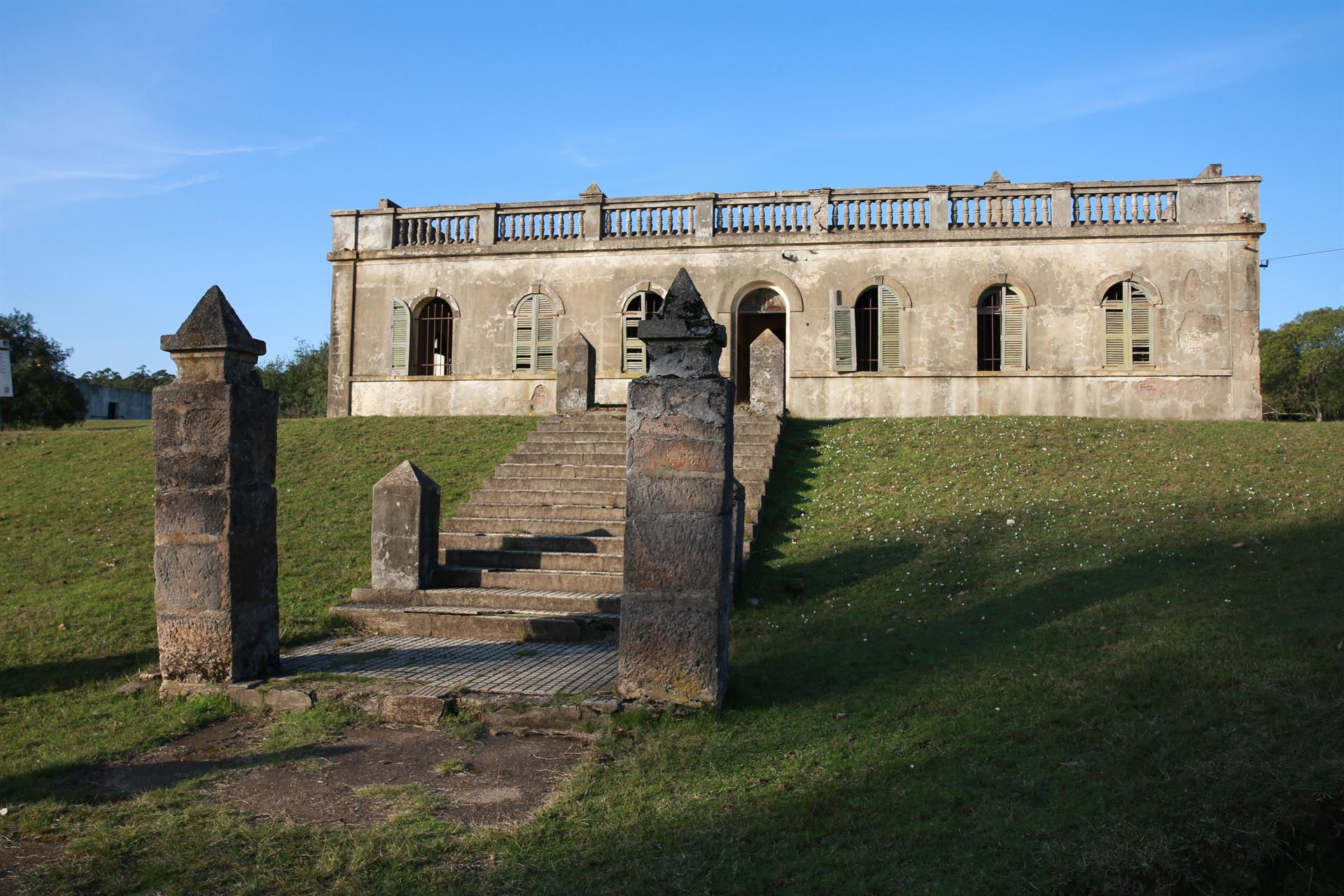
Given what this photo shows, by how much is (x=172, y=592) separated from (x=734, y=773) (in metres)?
4.44

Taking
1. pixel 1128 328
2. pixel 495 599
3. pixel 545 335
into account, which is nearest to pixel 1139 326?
pixel 1128 328

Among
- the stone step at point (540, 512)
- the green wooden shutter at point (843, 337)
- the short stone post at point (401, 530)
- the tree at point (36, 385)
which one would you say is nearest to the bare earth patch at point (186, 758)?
the short stone post at point (401, 530)

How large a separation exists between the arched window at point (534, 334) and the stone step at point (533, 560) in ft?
37.9

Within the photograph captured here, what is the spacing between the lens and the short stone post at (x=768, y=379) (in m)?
Result: 16.3

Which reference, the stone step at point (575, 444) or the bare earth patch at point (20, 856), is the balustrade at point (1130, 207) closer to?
the stone step at point (575, 444)

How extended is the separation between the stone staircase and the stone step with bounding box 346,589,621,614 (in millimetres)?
11

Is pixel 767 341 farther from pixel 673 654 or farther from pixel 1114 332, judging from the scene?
pixel 673 654

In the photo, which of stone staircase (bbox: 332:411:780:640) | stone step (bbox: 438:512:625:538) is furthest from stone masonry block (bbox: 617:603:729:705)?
stone step (bbox: 438:512:625:538)

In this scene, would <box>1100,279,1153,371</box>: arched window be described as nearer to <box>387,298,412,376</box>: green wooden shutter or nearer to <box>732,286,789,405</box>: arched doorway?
<box>732,286,789,405</box>: arched doorway

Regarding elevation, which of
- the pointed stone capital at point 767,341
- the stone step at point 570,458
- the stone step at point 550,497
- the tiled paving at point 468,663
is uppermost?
the pointed stone capital at point 767,341

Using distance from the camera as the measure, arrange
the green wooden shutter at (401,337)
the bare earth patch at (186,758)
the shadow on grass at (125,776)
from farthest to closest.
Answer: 1. the green wooden shutter at (401,337)
2. the bare earth patch at (186,758)
3. the shadow on grass at (125,776)

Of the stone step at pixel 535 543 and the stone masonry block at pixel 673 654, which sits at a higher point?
the stone step at pixel 535 543

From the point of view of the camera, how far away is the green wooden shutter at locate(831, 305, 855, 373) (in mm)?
21344

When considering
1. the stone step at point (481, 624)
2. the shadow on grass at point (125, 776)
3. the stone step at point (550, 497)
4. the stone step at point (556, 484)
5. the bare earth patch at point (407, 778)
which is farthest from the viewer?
the stone step at point (556, 484)
